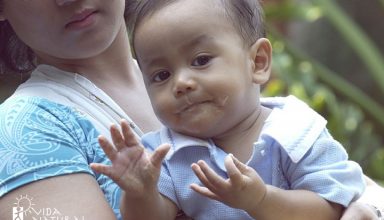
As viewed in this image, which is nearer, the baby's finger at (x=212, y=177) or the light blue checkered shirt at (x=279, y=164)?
Result: the baby's finger at (x=212, y=177)

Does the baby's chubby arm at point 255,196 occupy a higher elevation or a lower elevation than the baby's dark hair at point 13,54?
lower

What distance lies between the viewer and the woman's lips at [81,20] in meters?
2.30

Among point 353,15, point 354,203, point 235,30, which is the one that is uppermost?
point 235,30

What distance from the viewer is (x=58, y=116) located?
2254mm

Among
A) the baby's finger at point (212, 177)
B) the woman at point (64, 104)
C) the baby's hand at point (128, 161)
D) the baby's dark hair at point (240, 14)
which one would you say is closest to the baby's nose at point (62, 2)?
the woman at point (64, 104)

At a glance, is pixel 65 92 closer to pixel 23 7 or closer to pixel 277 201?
pixel 23 7

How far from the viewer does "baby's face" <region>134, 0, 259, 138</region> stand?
83.5 inches

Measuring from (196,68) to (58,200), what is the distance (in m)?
0.42

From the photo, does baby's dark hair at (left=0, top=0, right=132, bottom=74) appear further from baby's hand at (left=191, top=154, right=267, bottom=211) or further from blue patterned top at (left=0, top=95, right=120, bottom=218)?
baby's hand at (left=191, top=154, right=267, bottom=211)

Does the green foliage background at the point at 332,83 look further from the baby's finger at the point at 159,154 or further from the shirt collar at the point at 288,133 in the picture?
the baby's finger at the point at 159,154

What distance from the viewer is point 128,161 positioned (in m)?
1.92

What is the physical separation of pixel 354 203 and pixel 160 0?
0.64 m

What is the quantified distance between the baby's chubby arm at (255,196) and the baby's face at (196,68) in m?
0.20

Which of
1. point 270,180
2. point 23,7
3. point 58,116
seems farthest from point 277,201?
point 23,7
